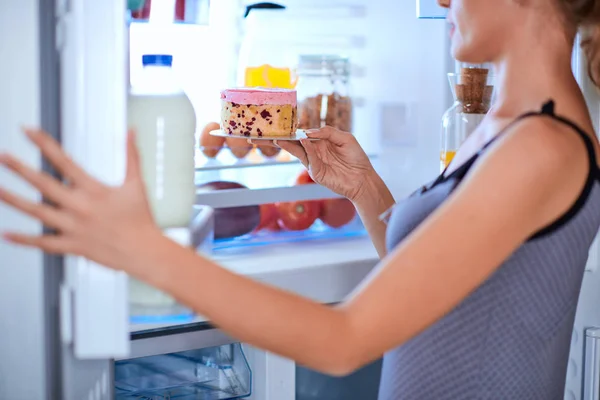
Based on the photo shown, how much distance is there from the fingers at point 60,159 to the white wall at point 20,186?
6 cm

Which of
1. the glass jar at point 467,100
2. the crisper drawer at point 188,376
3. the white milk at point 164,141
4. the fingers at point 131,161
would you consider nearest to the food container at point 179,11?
the glass jar at point 467,100

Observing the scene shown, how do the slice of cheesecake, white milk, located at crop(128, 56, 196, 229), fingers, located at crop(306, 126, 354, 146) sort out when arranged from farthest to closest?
the slice of cheesecake, fingers, located at crop(306, 126, 354, 146), white milk, located at crop(128, 56, 196, 229)

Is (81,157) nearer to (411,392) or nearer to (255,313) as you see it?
(255,313)

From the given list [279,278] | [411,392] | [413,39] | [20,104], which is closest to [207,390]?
[279,278]

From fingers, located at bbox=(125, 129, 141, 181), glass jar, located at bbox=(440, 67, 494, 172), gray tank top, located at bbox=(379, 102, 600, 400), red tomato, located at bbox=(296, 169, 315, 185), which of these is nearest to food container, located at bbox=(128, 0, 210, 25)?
red tomato, located at bbox=(296, 169, 315, 185)

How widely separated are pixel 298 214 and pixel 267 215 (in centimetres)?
7

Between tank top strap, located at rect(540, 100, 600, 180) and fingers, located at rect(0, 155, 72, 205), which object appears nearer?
fingers, located at rect(0, 155, 72, 205)

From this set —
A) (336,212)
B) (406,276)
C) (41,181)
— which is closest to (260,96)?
(336,212)

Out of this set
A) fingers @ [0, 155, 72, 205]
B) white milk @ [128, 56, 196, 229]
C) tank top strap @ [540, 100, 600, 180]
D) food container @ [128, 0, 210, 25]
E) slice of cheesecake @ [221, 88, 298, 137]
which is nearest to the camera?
fingers @ [0, 155, 72, 205]

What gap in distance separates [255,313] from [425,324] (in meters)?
0.16

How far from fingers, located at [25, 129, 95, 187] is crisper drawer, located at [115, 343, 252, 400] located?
0.97 meters

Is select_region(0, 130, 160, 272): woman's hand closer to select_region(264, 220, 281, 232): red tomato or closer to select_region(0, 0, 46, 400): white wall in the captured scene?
select_region(0, 0, 46, 400): white wall

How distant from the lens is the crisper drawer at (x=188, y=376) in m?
1.51

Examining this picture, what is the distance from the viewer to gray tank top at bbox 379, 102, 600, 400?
892 millimetres
